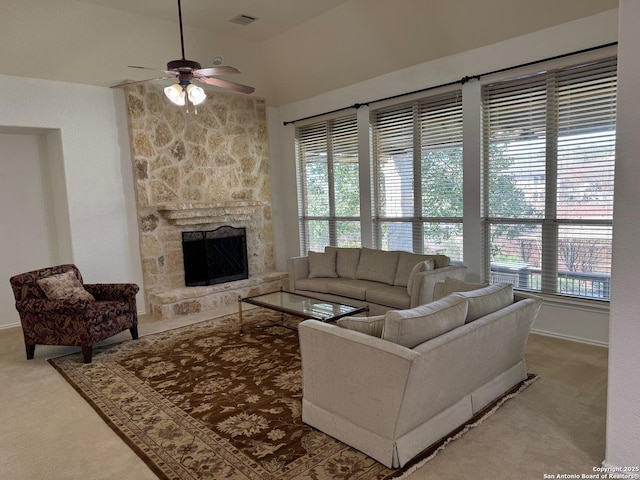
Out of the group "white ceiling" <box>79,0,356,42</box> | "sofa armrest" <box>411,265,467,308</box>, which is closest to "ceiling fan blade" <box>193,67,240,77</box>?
"white ceiling" <box>79,0,356,42</box>

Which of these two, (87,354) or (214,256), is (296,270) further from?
(87,354)

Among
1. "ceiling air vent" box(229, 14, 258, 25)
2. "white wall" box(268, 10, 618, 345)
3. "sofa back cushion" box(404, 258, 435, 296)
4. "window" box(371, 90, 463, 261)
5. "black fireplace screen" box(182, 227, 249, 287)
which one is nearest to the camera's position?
"white wall" box(268, 10, 618, 345)

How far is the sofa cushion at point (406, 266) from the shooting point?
4.91 meters

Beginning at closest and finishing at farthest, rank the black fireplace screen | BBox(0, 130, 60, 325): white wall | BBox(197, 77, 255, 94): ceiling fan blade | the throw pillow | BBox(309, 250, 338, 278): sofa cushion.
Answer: BBox(197, 77, 255, 94): ceiling fan blade, the throw pillow, BBox(0, 130, 60, 325): white wall, BBox(309, 250, 338, 278): sofa cushion, the black fireplace screen

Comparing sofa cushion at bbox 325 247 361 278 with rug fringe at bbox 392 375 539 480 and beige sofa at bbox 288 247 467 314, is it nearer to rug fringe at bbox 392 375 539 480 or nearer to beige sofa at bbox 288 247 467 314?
beige sofa at bbox 288 247 467 314

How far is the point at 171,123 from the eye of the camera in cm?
602

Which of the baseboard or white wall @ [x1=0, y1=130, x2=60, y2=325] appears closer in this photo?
the baseboard

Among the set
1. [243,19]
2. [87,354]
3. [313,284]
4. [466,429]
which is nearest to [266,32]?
[243,19]

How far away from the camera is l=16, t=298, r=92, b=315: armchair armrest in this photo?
4.08 m

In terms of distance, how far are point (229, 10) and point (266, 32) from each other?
0.81 m

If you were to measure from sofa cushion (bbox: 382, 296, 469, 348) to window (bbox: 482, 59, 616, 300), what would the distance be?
2230mm

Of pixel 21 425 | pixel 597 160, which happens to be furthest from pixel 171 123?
pixel 597 160

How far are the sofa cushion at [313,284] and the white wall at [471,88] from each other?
5.44ft

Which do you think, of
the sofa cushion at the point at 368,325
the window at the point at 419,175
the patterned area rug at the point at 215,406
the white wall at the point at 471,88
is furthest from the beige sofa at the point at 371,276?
the sofa cushion at the point at 368,325
